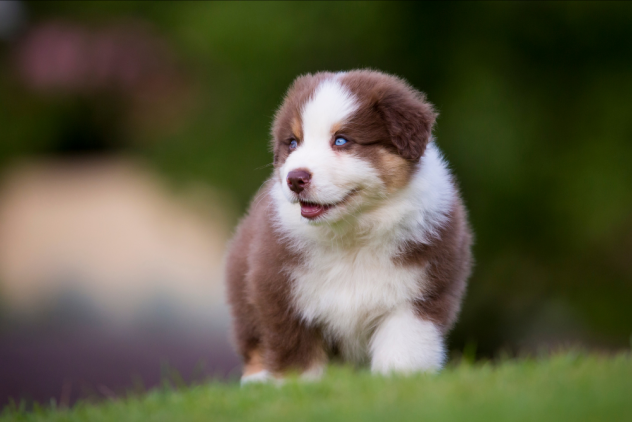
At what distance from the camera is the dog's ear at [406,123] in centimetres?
430

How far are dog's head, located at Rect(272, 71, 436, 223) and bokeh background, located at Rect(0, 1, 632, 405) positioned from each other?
2.45 meters

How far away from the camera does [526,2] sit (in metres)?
8.16

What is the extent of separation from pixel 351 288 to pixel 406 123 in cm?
92

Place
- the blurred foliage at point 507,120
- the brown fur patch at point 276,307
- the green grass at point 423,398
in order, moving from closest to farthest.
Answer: the green grass at point 423,398 < the brown fur patch at point 276,307 < the blurred foliage at point 507,120

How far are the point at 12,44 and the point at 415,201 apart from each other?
860cm

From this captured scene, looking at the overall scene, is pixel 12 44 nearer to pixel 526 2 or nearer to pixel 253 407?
pixel 526 2

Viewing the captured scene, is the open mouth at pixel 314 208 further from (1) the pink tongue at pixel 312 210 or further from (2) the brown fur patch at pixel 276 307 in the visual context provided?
(2) the brown fur patch at pixel 276 307

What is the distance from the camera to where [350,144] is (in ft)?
14.1

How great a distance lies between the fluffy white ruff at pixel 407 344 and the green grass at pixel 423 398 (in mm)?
257

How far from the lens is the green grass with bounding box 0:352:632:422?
2.99 meters

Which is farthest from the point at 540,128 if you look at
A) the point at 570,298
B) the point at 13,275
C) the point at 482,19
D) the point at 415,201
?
the point at 13,275

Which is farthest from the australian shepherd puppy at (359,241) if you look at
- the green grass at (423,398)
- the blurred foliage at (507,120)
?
the blurred foliage at (507,120)

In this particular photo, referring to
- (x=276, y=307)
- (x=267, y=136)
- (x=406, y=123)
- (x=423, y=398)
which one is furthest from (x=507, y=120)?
(x=423, y=398)

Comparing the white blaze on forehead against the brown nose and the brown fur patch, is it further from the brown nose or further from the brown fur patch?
the brown fur patch
